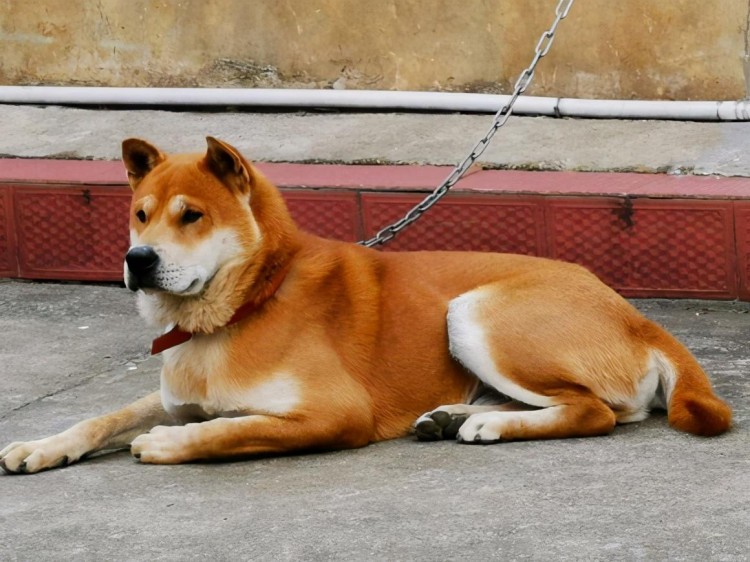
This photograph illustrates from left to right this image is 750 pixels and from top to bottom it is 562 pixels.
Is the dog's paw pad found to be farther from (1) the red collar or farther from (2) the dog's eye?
(2) the dog's eye

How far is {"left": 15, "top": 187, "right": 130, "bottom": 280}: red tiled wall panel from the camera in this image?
7133 mm

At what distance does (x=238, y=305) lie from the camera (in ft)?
15.7

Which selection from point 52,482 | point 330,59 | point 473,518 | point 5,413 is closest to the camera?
point 473,518

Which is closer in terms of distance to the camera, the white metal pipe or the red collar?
the red collar

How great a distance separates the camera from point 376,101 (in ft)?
26.1

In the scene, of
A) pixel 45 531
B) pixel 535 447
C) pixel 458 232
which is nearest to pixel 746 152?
pixel 458 232

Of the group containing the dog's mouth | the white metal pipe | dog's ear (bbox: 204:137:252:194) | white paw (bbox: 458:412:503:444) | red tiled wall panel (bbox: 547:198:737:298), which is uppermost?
the white metal pipe

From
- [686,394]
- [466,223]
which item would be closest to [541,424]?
[686,394]

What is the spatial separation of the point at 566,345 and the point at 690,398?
434mm

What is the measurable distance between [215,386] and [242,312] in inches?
10.2

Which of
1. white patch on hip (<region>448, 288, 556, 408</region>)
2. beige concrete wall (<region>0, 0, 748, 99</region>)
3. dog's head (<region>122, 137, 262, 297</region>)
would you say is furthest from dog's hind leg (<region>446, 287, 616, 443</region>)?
beige concrete wall (<region>0, 0, 748, 99</region>)

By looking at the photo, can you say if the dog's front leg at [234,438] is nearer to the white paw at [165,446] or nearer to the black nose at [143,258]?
the white paw at [165,446]

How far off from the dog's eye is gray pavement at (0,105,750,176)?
8.74 feet

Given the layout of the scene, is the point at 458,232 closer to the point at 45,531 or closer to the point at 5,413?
the point at 5,413
